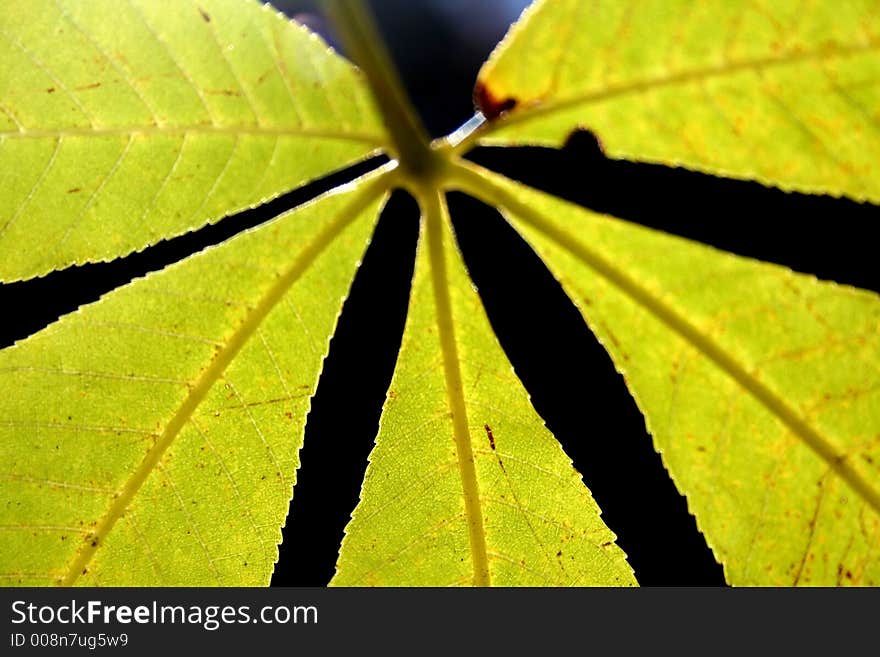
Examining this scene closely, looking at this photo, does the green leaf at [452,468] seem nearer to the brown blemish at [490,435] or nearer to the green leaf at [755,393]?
the brown blemish at [490,435]

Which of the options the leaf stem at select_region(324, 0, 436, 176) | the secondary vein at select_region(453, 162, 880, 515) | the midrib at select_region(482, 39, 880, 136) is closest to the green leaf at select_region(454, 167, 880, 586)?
the secondary vein at select_region(453, 162, 880, 515)

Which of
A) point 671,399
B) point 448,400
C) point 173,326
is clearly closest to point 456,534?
point 448,400

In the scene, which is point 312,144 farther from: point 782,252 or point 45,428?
point 782,252

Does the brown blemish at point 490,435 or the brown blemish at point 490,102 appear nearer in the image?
the brown blemish at point 490,102

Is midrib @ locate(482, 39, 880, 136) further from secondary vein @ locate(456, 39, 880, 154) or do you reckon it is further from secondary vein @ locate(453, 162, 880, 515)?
secondary vein @ locate(453, 162, 880, 515)

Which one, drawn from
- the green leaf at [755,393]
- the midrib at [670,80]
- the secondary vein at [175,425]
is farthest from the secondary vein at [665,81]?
the secondary vein at [175,425]

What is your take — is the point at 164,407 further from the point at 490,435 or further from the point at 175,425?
the point at 490,435

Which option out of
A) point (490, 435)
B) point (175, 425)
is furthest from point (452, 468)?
point (175, 425)
